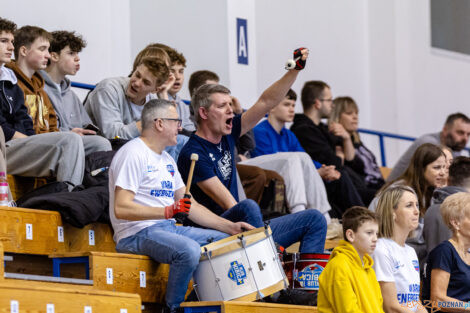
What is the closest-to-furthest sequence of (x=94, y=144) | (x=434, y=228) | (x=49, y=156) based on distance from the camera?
(x=49, y=156) → (x=94, y=144) → (x=434, y=228)

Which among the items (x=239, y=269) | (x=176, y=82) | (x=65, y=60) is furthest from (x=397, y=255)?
(x=65, y=60)

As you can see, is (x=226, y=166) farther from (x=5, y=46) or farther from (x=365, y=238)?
(x=5, y=46)

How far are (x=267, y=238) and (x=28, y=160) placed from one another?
5.00 ft

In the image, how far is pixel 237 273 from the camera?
4.17m

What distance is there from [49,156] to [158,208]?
3.46 feet

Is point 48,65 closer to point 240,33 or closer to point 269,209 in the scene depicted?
point 269,209

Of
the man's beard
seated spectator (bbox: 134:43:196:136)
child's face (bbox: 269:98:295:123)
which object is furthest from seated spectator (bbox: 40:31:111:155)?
the man's beard

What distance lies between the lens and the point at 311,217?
479 cm

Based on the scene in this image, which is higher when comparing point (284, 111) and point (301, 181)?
point (284, 111)

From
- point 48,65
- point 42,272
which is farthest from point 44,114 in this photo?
point 42,272

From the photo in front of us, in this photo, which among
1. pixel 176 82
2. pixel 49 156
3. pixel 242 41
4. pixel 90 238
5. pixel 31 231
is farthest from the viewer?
pixel 242 41

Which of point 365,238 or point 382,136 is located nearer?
point 365,238

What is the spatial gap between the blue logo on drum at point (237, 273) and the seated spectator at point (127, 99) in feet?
5.19

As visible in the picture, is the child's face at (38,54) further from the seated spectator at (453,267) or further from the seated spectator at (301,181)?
the seated spectator at (453,267)
